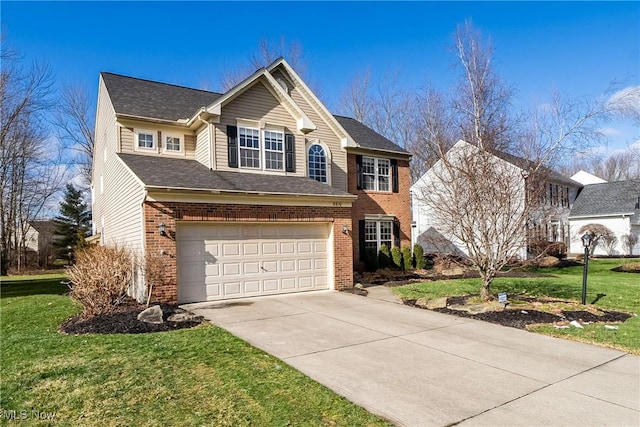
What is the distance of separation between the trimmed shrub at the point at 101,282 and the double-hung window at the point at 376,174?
11.1 m

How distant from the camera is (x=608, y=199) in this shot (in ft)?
97.1

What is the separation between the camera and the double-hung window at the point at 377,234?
17.8 meters

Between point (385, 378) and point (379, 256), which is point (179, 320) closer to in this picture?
point (385, 378)

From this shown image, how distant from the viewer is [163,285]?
993 centimetres

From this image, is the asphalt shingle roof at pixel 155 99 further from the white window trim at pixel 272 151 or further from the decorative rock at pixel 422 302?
the decorative rock at pixel 422 302

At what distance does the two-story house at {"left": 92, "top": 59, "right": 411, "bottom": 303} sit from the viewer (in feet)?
34.5

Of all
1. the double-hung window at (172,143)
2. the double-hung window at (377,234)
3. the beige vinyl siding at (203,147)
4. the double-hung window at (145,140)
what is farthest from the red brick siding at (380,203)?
the double-hung window at (145,140)

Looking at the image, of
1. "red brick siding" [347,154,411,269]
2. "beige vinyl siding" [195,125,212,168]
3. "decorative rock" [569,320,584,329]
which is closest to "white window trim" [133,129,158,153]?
"beige vinyl siding" [195,125,212,168]

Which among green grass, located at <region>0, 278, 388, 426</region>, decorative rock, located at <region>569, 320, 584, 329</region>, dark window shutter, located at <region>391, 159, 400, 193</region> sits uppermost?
dark window shutter, located at <region>391, 159, 400, 193</region>

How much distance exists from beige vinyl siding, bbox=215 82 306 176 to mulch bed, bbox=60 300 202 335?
5452 mm

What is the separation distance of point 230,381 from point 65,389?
1.90 metres

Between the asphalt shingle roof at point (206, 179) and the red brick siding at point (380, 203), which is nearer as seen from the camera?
the asphalt shingle roof at point (206, 179)

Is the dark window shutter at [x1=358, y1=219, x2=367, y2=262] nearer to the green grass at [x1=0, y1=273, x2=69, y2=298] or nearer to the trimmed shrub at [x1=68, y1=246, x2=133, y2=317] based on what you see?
the trimmed shrub at [x1=68, y1=246, x2=133, y2=317]

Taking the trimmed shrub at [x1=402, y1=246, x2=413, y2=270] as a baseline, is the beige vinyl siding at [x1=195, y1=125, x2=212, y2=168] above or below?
above
